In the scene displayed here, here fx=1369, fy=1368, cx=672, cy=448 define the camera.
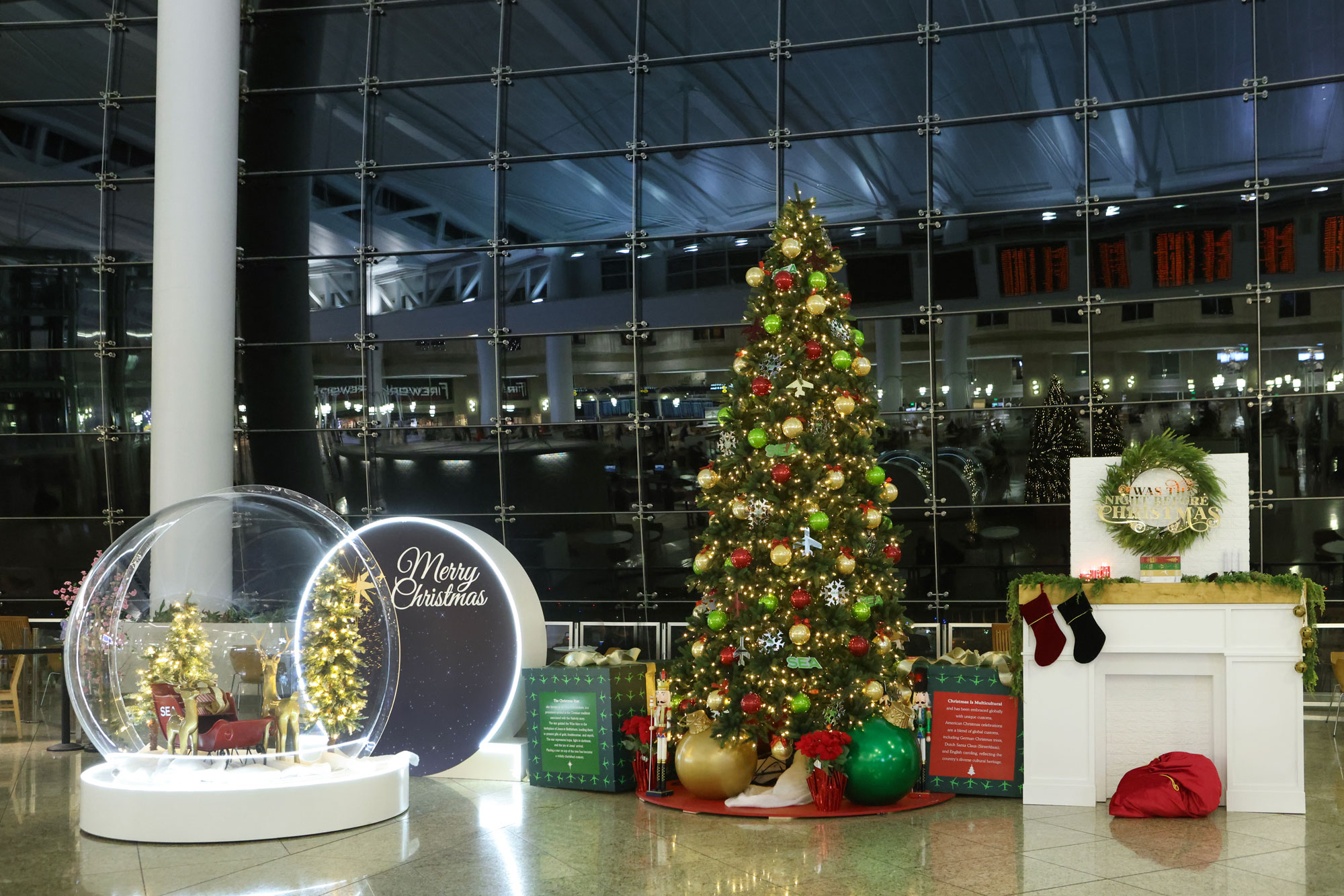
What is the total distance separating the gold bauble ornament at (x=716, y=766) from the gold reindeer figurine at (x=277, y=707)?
7.12ft

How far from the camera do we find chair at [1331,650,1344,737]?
9.84 meters

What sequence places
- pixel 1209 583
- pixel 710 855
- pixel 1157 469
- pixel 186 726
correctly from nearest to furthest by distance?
pixel 710 855 < pixel 186 726 < pixel 1209 583 < pixel 1157 469

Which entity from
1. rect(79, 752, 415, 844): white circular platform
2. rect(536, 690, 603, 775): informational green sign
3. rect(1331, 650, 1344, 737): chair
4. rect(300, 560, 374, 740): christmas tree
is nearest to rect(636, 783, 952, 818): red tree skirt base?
rect(536, 690, 603, 775): informational green sign

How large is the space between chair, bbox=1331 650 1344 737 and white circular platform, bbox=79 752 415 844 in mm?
6849

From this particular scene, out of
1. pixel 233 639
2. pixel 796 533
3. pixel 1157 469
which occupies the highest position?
pixel 1157 469

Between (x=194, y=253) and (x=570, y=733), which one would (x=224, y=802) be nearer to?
(x=570, y=733)

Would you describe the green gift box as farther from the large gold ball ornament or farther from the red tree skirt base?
the large gold ball ornament

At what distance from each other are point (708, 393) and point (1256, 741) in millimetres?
6604

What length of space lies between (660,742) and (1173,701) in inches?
113

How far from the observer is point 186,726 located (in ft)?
23.1

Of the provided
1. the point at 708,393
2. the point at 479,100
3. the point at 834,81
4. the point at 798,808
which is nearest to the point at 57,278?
the point at 479,100

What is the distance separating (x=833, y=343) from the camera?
8266mm

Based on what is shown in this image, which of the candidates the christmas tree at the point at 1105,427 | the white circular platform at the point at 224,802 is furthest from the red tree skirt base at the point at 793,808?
the christmas tree at the point at 1105,427

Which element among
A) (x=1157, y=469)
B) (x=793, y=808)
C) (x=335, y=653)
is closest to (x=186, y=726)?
(x=335, y=653)
